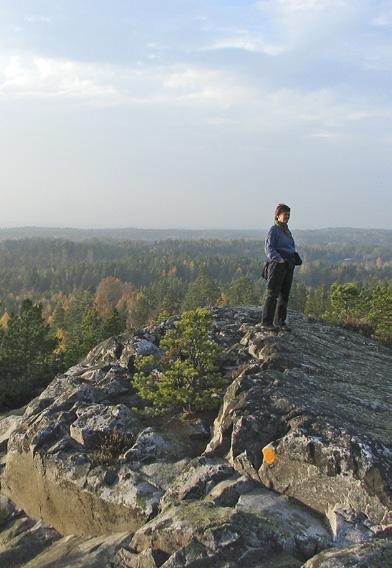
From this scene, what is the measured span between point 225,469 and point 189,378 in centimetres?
237

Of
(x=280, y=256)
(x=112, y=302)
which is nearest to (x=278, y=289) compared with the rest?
(x=280, y=256)

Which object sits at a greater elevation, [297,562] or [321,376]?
[321,376]

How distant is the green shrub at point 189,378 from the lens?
992 cm

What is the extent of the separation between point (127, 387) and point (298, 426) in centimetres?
487

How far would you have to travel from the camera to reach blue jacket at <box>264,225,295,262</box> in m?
11.4

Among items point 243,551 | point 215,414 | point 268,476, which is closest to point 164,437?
point 215,414

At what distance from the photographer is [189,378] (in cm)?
1008

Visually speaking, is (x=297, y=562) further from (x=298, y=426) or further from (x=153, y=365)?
(x=153, y=365)

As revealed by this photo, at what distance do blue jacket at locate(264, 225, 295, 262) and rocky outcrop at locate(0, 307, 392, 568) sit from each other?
206 cm

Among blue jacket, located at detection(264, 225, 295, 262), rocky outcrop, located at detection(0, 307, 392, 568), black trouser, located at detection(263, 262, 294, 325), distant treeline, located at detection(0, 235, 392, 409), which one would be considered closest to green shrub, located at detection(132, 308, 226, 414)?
rocky outcrop, located at detection(0, 307, 392, 568)

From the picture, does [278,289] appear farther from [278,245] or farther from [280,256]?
[278,245]

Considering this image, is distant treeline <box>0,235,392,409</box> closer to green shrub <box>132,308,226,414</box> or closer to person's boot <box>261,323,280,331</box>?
person's boot <box>261,323,280,331</box>

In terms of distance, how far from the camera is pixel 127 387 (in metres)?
11.6

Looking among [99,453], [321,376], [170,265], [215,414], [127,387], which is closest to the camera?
[99,453]
